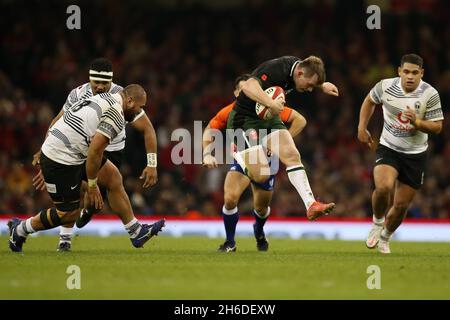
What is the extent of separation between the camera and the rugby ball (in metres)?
10.9

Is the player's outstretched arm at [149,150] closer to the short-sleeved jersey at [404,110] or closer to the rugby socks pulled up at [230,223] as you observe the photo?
the rugby socks pulled up at [230,223]

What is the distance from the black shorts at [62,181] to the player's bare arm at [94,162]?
1.65 ft

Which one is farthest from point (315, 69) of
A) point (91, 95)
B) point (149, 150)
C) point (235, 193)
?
point (91, 95)

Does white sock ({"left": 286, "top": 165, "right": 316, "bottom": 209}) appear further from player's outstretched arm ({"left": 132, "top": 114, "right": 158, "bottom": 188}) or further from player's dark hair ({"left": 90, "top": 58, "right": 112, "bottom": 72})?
player's dark hair ({"left": 90, "top": 58, "right": 112, "bottom": 72})

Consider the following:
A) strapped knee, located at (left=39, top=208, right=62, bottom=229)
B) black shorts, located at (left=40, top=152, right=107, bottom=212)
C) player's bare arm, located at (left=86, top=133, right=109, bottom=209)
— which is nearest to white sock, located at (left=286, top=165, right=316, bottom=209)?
player's bare arm, located at (left=86, top=133, right=109, bottom=209)

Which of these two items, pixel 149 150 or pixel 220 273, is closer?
pixel 220 273

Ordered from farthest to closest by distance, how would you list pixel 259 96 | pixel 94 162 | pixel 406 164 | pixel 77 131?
pixel 406 164, pixel 259 96, pixel 77 131, pixel 94 162

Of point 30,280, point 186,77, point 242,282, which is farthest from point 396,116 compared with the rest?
point 186,77

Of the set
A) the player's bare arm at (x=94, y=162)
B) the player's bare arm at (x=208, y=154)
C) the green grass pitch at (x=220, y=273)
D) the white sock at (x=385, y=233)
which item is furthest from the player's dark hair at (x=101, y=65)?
the white sock at (x=385, y=233)

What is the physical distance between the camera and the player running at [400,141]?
37.0 feet

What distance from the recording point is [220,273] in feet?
29.7

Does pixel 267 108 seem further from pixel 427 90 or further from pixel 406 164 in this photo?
pixel 427 90

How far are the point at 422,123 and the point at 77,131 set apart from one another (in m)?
3.98

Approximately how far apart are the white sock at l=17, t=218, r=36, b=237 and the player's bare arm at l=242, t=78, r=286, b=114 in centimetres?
294
